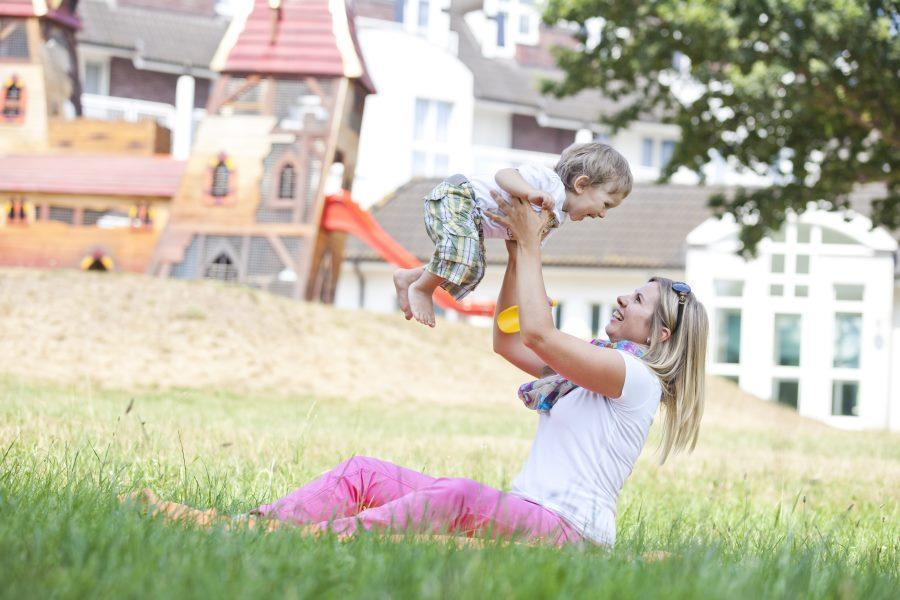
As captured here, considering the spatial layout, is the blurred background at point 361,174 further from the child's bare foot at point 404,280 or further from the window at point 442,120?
the child's bare foot at point 404,280

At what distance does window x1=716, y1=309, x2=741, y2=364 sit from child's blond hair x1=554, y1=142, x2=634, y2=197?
1054 inches

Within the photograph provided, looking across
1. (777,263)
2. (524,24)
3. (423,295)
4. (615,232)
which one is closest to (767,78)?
(423,295)

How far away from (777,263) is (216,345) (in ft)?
54.5

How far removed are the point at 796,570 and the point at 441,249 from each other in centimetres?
191

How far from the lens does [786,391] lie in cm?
3084

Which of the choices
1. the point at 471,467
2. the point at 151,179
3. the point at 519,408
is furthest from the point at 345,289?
the point at 471,467

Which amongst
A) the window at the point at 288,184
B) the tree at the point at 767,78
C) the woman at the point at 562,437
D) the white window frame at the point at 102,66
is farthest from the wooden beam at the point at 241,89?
the white window frame at the point at 102,66

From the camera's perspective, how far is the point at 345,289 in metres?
32.8

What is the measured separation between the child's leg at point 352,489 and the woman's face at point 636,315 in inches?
33.0

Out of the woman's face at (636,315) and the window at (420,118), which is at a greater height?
the window at (420,118)

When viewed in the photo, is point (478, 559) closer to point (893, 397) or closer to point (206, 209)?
point (206, 209)

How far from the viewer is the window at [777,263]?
3084 cm

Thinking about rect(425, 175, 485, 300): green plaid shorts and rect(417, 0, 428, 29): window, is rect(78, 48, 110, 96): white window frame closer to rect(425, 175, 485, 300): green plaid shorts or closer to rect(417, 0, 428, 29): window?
rect(417, 0, 428, 29): window

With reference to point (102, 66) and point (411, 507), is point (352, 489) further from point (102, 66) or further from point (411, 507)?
point (102, 66)
